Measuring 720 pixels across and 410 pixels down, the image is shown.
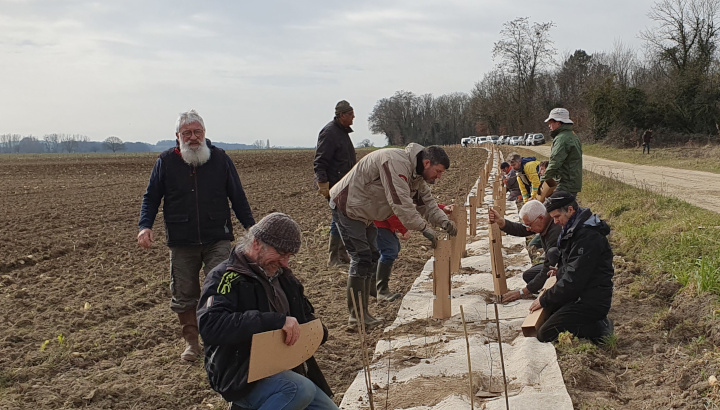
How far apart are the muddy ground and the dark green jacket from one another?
1.10m

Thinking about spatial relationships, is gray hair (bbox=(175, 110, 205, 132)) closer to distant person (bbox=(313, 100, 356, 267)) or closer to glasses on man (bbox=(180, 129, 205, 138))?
glasses on man (bbox=(180, 129, 205, 138))

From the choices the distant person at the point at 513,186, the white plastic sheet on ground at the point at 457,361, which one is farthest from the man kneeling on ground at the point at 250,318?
the distant person at the point at 513,186

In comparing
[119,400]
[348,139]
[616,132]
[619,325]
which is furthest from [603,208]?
[616,132]

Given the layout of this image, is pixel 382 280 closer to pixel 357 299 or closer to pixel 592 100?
pixel 357 299

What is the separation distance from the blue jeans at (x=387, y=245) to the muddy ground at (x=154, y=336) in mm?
470

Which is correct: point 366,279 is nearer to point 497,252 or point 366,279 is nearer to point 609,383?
point 497,252

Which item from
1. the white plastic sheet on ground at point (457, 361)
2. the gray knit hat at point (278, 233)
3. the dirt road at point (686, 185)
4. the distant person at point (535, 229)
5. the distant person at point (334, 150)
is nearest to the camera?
the gray knit hat at point (278, 233)

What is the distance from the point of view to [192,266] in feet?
15.4

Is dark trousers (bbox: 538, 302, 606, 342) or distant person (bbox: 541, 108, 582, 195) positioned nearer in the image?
dark trousers (bbox: 538, 302, 606, 342)

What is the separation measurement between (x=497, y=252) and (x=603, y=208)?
20.2 ft

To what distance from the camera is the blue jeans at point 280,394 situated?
9.50 ft

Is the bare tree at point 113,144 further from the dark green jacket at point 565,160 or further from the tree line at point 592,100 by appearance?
the dark green jacket at point 565,160

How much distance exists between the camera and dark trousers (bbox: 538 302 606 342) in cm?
470

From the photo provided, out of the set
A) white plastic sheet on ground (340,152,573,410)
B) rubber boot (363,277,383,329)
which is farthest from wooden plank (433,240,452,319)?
rubber boot (363,277,383,329)
